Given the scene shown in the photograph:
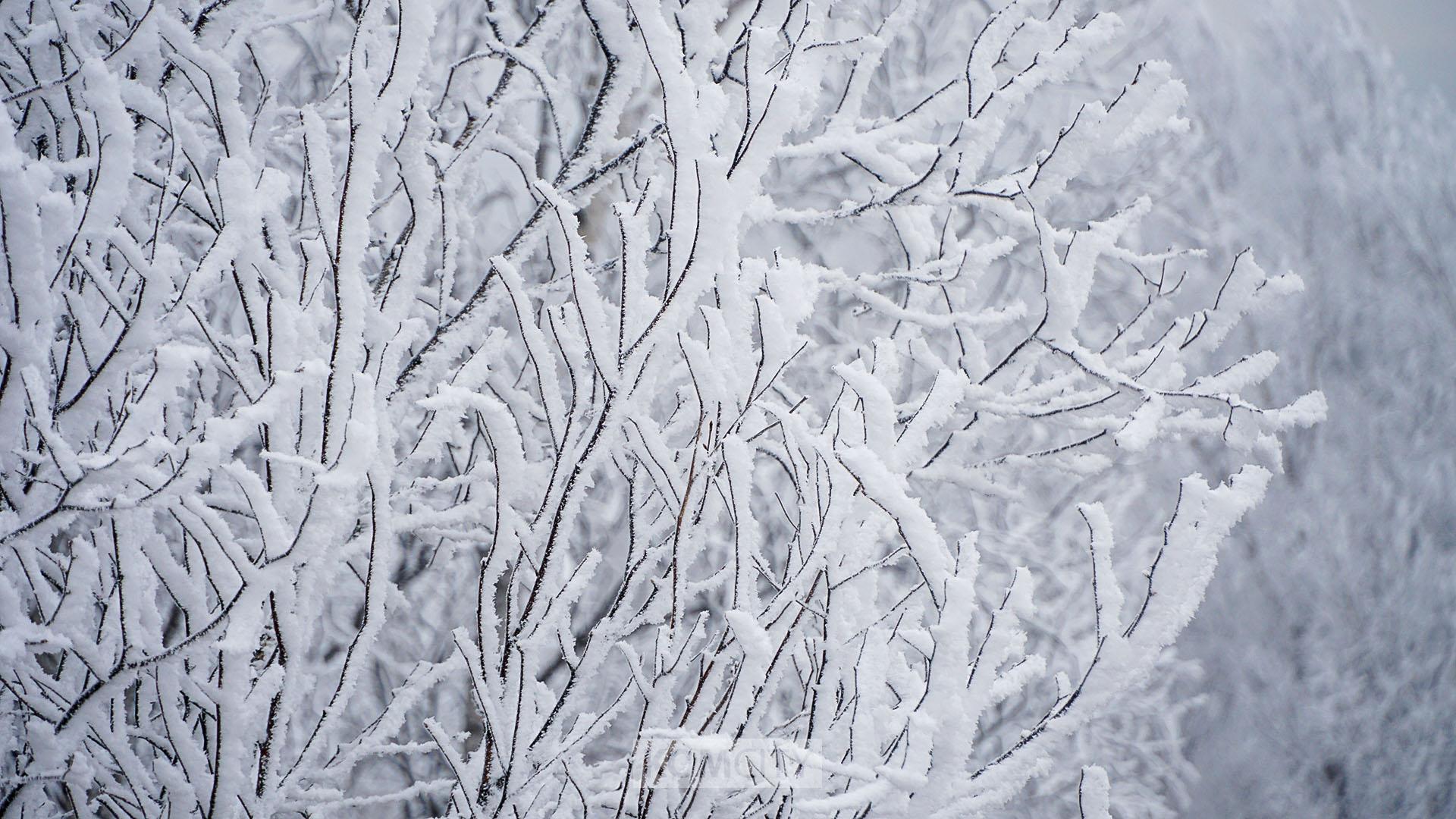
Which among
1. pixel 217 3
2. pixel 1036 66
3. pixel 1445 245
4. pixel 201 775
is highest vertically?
pixel 1445 245

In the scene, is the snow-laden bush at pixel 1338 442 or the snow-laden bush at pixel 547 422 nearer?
the snow-laden bush at pixel 547 422

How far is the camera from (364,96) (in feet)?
3.91

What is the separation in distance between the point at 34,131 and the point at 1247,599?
7712 millimetres

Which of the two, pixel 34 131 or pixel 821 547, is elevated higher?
pixel 34 131

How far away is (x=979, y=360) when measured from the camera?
204 centimetres

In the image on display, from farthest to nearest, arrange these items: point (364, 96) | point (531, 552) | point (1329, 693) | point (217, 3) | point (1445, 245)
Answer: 1. point (1445, 245)
2. point (1329, 693)
3. point (217, 3)
4. point (531, 552)
5. point (364, 96)

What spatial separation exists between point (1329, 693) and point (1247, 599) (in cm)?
85

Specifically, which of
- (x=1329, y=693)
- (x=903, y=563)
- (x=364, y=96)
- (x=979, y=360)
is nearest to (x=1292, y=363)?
(x=1329, y=693)

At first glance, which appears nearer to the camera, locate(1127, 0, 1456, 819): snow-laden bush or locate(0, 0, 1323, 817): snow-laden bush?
locate(0, 0, 1323, 817): snow-laden bush

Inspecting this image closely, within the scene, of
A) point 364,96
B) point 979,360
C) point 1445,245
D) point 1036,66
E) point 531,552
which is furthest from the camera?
point 1445,245

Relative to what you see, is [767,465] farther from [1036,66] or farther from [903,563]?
[1036,66]

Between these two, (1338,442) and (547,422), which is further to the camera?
(1338,442)

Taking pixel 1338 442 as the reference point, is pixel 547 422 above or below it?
below

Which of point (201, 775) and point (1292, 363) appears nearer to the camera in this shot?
point (201, 775)
